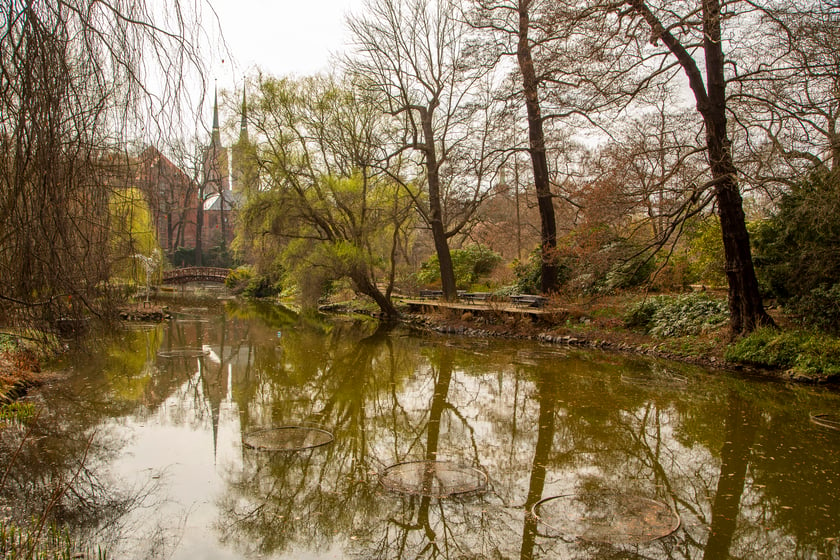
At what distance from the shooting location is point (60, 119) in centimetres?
332

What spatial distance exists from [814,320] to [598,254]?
4.59 meters

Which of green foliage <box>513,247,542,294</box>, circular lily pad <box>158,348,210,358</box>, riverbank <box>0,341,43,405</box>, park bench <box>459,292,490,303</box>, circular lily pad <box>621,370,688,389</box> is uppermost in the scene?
green foliage <box>513,247,542,294</box>

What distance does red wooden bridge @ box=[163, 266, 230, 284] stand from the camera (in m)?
43.1

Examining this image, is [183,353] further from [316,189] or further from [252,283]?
[252,283]

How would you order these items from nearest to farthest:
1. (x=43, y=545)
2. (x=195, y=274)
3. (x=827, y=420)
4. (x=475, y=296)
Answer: (x=43, y=545)
(x=827, y=420)
(x=475, y=296)
(x=195, y=274)

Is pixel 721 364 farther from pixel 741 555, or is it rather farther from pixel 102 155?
pixel 102 155


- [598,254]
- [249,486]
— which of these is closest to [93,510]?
[249,486]

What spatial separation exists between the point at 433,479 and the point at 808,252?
866 centimetres

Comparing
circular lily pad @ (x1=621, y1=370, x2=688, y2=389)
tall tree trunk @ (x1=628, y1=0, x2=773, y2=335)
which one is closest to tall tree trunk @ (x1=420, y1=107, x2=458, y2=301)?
tall tree trunk @ (x1=628, y1=0, x2=773, y2=335)

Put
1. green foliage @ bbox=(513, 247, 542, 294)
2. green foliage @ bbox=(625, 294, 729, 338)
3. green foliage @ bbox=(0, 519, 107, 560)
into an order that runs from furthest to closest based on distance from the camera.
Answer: green foliage @ bbox=(513, 247, 542, 294)
green foliage @ bbox=(625, 294, 729, 338)
green foliage @ bbox=(0, 519, 107, 560)

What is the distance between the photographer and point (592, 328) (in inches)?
617

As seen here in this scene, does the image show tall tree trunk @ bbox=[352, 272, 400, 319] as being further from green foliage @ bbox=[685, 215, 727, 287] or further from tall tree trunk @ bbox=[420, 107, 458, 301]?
green foliage @ bbox=[685, 215, 727, 287]

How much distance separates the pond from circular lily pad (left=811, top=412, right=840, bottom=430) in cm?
6

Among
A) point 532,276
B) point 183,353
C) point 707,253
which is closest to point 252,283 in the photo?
point 532,276
